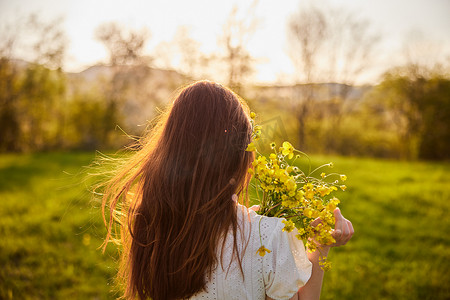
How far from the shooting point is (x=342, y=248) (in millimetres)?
4910

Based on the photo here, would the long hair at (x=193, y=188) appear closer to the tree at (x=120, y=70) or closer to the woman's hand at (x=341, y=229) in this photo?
the woman's hand at (x=341, y=229)

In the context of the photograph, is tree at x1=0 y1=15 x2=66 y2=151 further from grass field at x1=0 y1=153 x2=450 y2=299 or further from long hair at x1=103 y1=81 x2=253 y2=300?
long hair at x1=103 y1=81 x2=253 y2=300

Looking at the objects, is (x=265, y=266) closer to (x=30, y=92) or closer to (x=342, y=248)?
(x=342, y=248)

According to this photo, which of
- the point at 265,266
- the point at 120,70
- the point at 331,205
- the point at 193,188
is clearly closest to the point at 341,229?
the point at 331,205

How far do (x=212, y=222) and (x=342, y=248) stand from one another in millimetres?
4203

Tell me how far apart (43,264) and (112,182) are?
3179 millimetres

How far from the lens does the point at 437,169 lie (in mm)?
9555

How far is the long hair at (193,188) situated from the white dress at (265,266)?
5 centimetres

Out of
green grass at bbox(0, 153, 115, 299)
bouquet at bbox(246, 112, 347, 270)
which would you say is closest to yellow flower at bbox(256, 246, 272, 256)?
bouquet at bbox(246, 112, 347, 270)

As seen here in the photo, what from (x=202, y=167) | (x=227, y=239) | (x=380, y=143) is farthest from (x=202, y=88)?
(x=380, y=143)

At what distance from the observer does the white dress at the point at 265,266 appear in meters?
1.31

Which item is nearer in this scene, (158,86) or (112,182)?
(112,182)

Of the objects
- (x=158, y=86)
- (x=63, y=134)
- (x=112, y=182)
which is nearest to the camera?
(x=112, y=182)

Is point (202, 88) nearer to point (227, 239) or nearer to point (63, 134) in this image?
point (227, 239)
